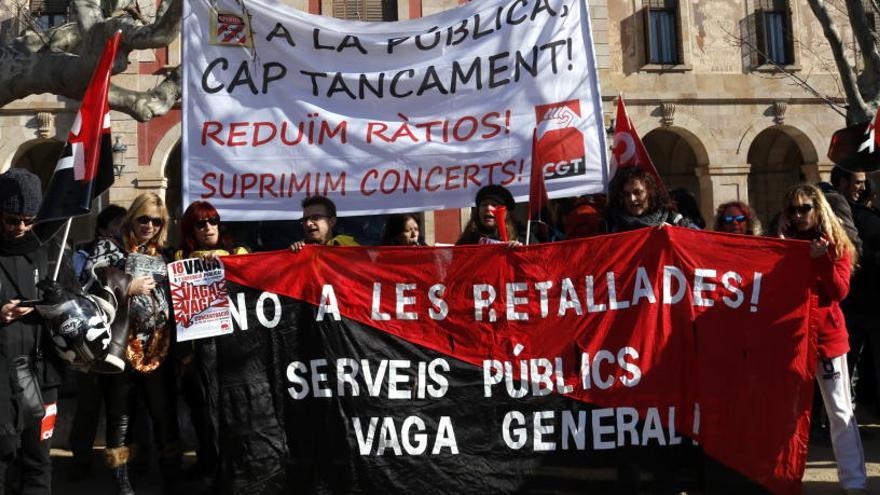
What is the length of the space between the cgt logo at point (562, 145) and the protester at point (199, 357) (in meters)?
2.10

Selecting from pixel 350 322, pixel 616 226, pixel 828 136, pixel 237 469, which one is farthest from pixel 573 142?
pixel 828 136

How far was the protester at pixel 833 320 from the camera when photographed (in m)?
5.02

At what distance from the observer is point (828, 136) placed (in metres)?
20.0

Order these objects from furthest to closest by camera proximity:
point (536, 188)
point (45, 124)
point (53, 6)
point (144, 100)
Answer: point (53, 6)
point (45, 124)
point (144, 100)
point (536, 188)

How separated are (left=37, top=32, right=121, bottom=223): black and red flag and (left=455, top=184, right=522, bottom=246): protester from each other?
2.26 meters

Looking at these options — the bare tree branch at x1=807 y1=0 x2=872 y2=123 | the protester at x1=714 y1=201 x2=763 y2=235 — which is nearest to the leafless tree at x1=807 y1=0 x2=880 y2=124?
the bare tree branch at x1=807 y1=0 x2=872 y2=123

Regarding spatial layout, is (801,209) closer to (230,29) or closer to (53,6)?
(230,29)

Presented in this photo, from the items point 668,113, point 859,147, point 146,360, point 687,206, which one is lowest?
point 146,360

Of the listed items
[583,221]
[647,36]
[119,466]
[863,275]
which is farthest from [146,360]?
[647,36]

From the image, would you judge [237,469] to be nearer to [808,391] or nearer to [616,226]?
[616,226]

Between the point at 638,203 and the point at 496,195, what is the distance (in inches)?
38.3

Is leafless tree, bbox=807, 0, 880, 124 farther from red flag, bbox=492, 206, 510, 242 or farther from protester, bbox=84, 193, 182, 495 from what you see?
protester, bbox=84, 193, 182, 495

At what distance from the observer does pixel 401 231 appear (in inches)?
239

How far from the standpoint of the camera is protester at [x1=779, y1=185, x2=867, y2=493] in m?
5.02
